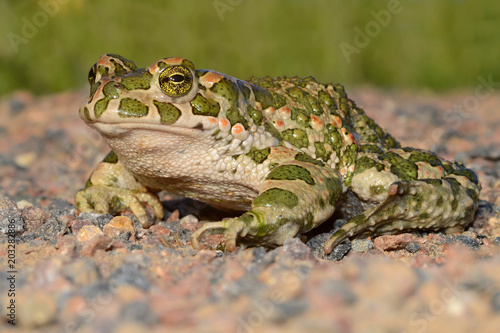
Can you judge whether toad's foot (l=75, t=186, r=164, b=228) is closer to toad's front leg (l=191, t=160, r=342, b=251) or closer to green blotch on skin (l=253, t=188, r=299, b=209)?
toad's front leg (l=191, t=160, r=342, b=251)

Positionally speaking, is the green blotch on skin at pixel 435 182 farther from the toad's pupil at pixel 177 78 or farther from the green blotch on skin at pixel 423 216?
the toad's pupil at pixel 177 78

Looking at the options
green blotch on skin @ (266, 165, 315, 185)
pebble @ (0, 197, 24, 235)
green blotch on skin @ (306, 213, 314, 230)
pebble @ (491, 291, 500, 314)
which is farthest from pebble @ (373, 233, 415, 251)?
pebble @ (0, 197, 24, 235)

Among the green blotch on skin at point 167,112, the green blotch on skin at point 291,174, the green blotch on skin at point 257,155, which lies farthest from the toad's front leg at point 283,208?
the green blotch on skin at point 167,112

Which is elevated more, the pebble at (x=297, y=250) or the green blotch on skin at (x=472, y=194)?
the green blotch on skin at (x=472, y=194)

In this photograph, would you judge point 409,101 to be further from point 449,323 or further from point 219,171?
point 449,323

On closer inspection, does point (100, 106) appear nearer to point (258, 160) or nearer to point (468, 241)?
point (258, 160)

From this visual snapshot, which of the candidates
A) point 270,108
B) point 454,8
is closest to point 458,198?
point 270,108
